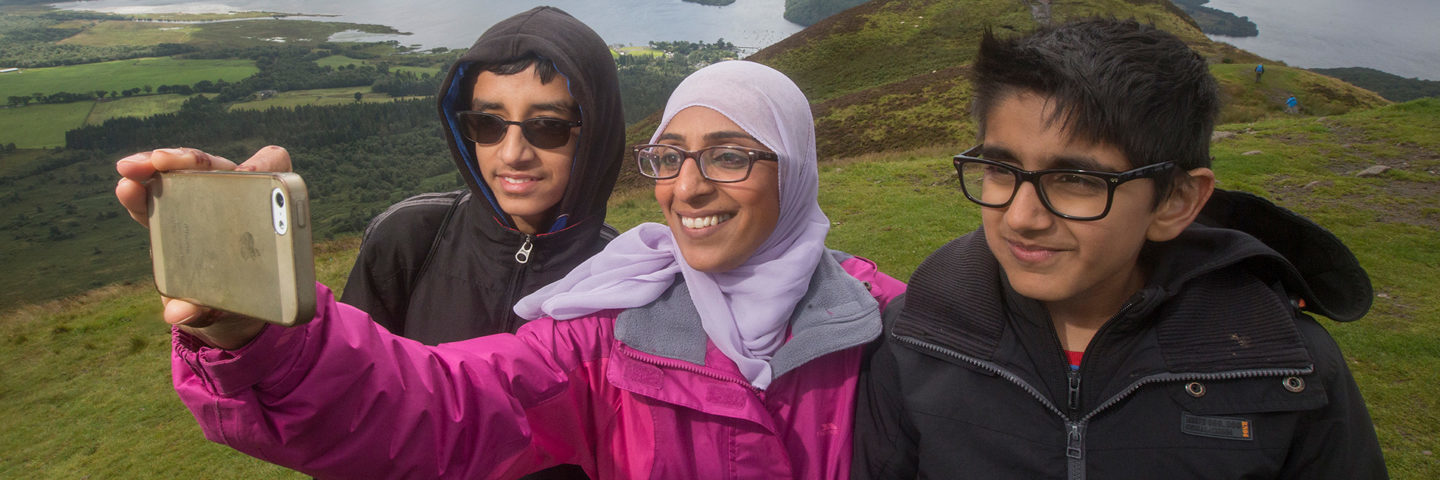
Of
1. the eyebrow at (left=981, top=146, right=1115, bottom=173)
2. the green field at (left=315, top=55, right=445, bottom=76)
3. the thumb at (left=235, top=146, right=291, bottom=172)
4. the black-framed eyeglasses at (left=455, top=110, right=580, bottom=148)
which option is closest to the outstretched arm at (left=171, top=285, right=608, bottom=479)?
the thumb at (left=235, top=146, right=291, bottom=172)

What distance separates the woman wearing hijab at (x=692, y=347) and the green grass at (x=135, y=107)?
362 ft

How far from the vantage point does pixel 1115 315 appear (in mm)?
1966

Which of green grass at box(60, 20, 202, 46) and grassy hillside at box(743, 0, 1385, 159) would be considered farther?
green grass at box(60, 20, 202, 46)

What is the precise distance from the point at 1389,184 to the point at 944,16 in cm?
4912

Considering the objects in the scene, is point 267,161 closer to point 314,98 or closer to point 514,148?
point 514,148

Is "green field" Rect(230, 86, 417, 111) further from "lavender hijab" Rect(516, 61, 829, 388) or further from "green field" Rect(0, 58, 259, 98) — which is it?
"lavender hijab" Rect(516, 61, 829, 388)

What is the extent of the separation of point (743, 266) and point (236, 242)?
1466mm

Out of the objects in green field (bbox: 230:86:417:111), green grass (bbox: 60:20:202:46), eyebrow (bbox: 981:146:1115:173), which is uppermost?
green grass (bbox: 60:20:202:46)

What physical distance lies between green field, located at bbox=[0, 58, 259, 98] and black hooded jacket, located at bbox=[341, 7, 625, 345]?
12198cm

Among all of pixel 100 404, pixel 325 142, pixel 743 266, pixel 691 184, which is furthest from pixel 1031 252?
pixel 325 142

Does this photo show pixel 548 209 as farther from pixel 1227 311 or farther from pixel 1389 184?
pixel 1389 184

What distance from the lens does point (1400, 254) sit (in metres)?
8.74

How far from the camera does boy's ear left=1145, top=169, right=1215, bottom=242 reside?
1.91 metres

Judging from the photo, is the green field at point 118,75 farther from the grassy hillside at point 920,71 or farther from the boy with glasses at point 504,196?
the boy with glasses at point 504,196
